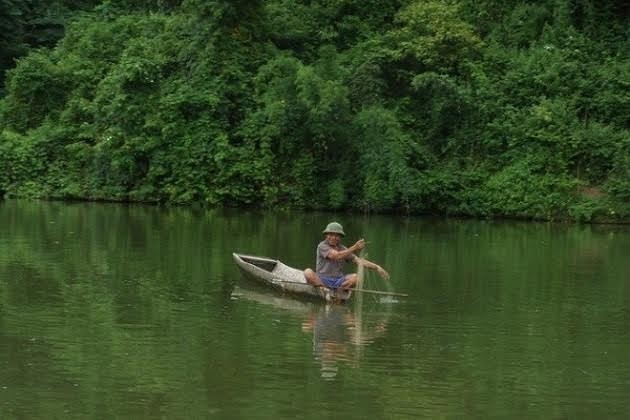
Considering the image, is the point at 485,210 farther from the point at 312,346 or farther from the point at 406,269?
the point at 312,346

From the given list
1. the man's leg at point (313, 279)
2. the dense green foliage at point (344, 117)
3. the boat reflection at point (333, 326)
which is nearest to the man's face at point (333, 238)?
the man's leg at point (313, 279)

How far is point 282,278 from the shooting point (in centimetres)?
1802

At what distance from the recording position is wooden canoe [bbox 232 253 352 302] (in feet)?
56.3

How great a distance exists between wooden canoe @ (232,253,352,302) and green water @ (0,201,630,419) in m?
0.20

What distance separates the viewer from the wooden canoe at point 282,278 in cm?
1717

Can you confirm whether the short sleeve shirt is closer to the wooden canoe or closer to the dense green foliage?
the wooden canoe

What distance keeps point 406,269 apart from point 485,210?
12582 mm

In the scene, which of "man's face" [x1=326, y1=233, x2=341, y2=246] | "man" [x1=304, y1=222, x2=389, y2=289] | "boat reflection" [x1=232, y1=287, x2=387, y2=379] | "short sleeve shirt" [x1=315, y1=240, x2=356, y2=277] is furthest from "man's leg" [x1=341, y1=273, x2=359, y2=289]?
"man's face" [x1=326, y1=233, x2=341, y2=246]

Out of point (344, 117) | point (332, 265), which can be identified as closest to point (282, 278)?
point (332, 265)

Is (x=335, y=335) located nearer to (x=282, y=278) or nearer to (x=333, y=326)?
(x=333, y=326)

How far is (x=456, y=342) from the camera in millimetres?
14008

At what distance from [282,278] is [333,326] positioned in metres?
2.91

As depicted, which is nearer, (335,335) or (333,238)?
(335,335)

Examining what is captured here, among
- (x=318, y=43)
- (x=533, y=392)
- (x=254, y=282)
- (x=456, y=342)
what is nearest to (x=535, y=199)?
(x=318, y=43)
